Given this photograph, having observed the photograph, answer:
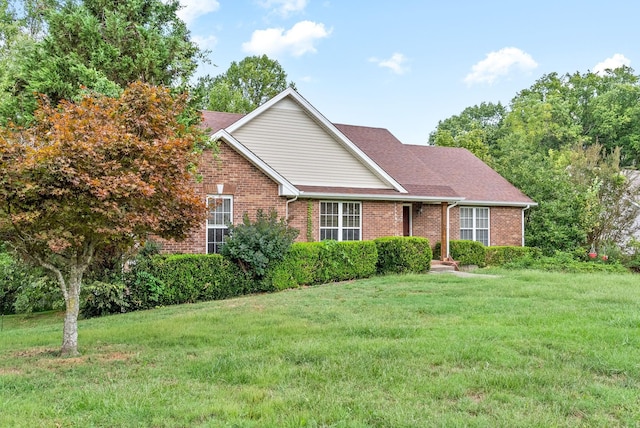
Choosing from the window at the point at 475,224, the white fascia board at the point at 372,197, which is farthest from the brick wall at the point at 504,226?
the white fascia board at the point at 372,197

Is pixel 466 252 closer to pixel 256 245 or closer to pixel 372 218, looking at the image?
pixel 372 218

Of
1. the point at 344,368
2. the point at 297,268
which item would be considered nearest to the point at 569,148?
the point at 297,268

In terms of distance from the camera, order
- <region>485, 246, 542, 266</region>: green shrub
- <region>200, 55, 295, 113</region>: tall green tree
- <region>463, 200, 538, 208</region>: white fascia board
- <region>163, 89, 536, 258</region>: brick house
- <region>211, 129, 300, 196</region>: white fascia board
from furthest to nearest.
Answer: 1. <region>200, 55, 295, 113</region>: tall green tree
2. <region>463, 200, 538, 208</region>: white fascia board
3. <region>485, 246, 542, 266</region>: green shrub
4. <region>163, 89, 536, 258</region>: brick house
5. <region>211, 129, 300, 196</region>: white fascia board

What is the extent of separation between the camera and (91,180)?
5.52 meters

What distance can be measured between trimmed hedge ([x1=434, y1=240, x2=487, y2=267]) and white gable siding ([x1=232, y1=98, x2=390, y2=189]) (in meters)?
3.76

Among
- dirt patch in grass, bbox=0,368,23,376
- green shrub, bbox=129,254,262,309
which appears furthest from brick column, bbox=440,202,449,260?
dirt patch in grass, bbox=0,368,23,376

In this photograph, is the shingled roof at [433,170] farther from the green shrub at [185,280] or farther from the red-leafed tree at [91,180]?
the red-leafed tree at [91,180]

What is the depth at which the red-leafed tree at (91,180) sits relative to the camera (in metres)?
5.50

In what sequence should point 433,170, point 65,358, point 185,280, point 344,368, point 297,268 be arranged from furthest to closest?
point 433,170 < point 297,268 < point 185,280 < point 65,358 < point 344,368

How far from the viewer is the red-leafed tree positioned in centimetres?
550

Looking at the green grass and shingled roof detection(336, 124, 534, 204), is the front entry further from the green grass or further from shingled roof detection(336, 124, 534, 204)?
the green grass

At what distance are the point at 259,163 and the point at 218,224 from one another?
223 cm

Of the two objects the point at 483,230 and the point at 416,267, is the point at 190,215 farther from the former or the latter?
the point at 483,230

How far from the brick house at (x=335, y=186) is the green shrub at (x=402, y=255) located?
1.38 meters
